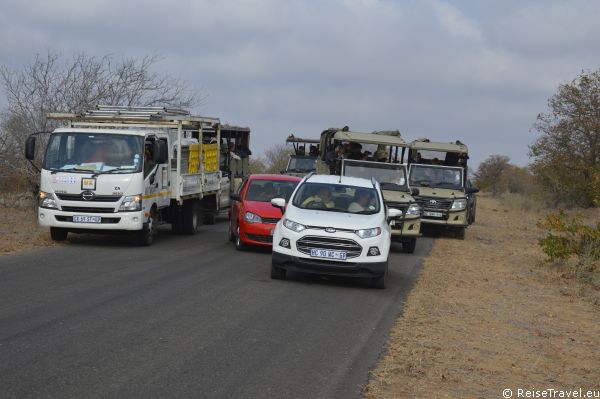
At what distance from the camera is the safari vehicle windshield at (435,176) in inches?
1050

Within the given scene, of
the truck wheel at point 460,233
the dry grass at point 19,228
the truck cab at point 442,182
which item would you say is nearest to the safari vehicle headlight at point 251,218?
the dry grass at point 19,228

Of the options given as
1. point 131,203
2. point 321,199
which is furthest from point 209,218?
point 321,199

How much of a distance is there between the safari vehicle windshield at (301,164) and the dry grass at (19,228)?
944 cm

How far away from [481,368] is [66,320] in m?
4.37

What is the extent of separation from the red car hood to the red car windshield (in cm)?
60

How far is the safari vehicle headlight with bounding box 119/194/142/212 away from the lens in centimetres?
1753

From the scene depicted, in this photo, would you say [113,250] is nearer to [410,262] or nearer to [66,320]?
[410,262]

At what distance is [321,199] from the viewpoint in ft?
49.6

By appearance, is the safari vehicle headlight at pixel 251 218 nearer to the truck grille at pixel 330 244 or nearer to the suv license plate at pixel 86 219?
the suv license plate at pixel 86 219

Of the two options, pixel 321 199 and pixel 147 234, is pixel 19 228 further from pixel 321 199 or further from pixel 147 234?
pixel 321 199

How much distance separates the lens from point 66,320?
951 centimetres

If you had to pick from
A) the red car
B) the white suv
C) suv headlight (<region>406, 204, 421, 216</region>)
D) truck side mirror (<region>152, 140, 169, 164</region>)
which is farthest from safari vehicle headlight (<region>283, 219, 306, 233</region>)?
suv headlight (<region>406, 204, 421, 216</region>)

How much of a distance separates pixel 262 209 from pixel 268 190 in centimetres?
139

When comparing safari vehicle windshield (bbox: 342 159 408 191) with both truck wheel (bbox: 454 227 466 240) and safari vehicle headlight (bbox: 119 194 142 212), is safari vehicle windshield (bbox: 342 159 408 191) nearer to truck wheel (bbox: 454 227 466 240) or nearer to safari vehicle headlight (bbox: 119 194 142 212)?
truck wheel (bbox: 454 227 466 240)
